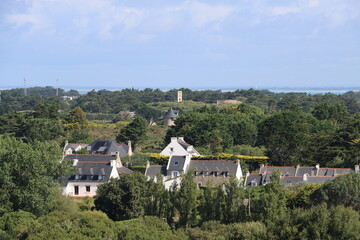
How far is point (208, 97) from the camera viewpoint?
586 ft

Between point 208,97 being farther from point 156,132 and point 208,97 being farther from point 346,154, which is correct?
point 346,154

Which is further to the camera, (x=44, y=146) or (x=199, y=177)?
(x=199, y=177)

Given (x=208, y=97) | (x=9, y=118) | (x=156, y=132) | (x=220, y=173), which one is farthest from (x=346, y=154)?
(x=208, y=97)

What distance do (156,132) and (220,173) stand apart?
42558 mm

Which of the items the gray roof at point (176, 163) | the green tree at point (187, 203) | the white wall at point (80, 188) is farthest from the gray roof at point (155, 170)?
the green tree at point (187, 203)

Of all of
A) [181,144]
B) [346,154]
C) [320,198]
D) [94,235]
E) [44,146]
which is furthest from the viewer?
[181,144]

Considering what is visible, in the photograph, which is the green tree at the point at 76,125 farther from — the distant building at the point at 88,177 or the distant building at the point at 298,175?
the distant building at the point at 298,175

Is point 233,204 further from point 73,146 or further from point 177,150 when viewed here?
point 73,146

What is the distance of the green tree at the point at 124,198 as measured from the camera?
38844mm

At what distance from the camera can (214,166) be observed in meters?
49.9

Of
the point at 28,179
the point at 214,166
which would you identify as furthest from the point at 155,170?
the point at 28,179

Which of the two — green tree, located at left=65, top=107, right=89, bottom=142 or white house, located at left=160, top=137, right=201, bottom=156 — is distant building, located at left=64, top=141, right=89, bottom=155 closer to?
green tree, located at left=65, top=107, right=89, bottom=142

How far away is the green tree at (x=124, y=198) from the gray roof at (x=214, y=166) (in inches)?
425

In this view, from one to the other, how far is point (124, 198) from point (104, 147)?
23969mm
